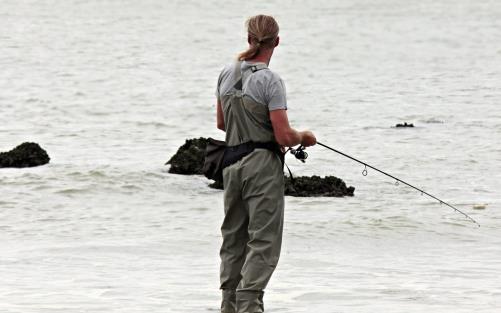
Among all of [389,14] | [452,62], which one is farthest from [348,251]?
[389,14]

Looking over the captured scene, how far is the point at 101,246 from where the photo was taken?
12.7 metres

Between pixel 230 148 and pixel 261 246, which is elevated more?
pixel 230 148

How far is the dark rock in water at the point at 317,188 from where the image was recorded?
54.0 feet

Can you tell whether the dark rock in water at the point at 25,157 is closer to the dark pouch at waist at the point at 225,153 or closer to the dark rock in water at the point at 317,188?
the dark rock in water at the point at 317,188

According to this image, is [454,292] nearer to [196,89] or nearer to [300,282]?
[300,282]

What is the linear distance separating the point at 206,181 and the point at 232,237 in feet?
33.1

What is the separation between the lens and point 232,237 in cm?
774

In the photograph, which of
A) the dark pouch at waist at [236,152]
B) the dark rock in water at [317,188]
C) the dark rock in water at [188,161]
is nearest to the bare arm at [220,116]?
the dark pouch at waist at [236,152]

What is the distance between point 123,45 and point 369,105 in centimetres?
2099

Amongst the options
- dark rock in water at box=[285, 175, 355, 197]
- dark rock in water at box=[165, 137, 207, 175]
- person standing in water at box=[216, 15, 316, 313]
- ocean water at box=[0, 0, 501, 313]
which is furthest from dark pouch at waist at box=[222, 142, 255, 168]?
dark rock in water at box=[165, 137, 207, 175]

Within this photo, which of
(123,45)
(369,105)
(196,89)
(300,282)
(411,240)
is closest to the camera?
(300,282)

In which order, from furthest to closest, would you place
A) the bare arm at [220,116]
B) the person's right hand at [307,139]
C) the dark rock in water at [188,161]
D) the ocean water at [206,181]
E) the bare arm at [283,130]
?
the dark rock in water at [188,161] → the ocean water at [206,181] → the bare arm at [220,116] → the person's right hand at [307,139] → the bare arm at [283,130]

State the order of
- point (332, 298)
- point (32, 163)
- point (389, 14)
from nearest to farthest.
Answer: point (332, 298), point (32, 163), point (389, 14)

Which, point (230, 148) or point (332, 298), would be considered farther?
point (332, 298)
